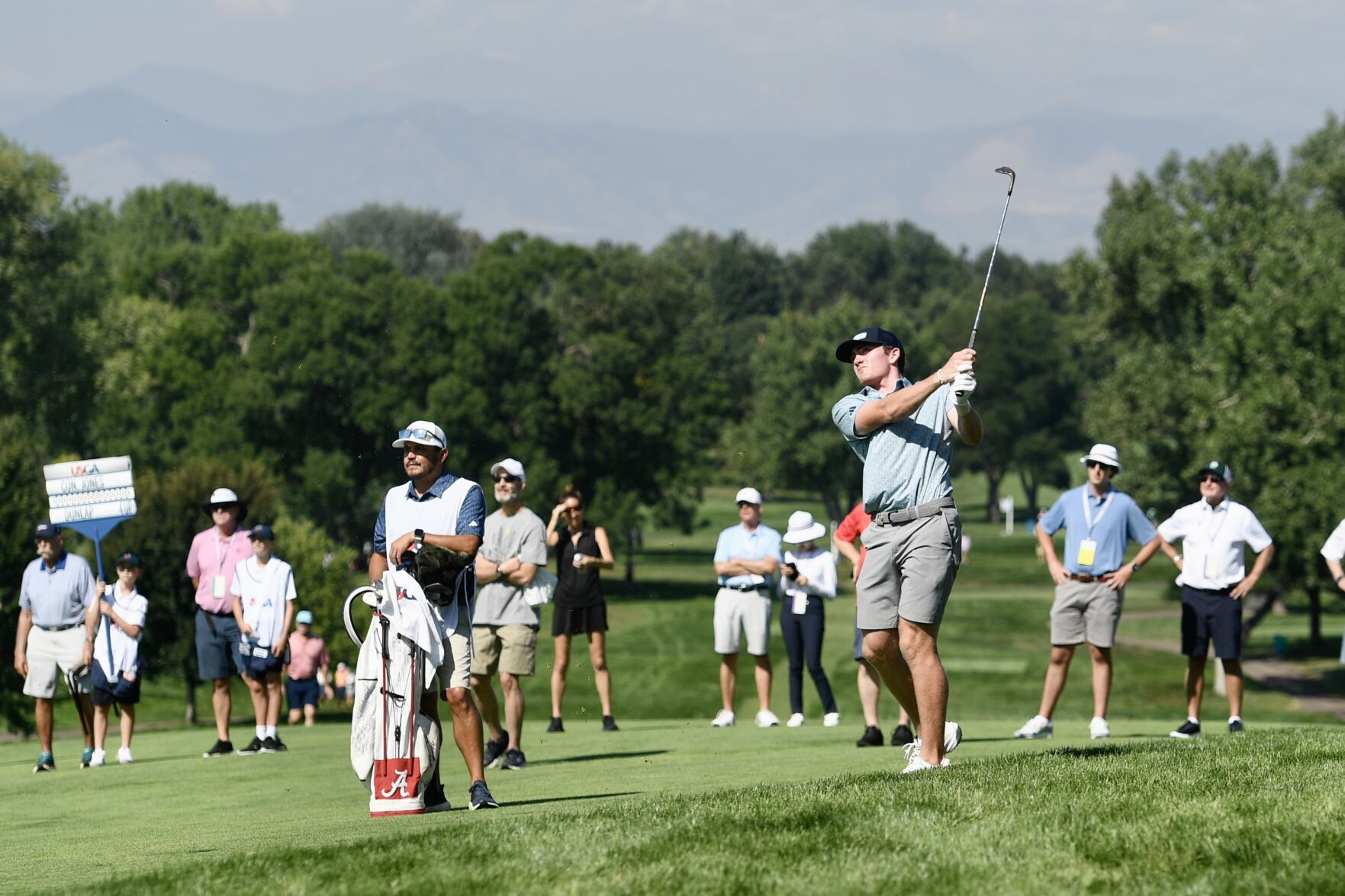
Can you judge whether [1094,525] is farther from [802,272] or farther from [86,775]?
[802,272]

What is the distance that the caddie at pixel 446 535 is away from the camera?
29.6ft

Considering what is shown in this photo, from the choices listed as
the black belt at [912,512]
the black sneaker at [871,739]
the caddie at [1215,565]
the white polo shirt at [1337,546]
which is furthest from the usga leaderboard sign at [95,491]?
the white polo shirt at [1337,546]

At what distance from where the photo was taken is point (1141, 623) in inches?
2266

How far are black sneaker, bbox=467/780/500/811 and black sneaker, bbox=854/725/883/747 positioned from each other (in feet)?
17.1

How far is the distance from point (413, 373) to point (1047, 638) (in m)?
30.0

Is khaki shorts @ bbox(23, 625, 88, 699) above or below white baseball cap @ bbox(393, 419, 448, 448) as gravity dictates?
below

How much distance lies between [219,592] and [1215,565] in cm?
885

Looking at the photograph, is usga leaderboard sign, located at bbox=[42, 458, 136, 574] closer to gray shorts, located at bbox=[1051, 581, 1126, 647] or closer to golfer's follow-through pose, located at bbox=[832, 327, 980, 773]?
gray shorts, located at bbox=[1051, 581, 1126, 647]

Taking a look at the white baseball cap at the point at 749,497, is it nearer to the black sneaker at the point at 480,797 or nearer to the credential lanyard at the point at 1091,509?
the credential lanyard at the point at 1091,509

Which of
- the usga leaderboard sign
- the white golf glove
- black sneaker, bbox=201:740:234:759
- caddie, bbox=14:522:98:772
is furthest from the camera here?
the usga leaderboard sign

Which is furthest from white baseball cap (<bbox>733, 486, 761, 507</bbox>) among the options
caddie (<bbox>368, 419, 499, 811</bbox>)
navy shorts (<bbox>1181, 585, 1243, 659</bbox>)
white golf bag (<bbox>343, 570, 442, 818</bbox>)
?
white golf bag (<bbox>343, 570, 442, 818</bbox>)

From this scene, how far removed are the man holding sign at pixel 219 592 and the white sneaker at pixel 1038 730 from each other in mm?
7124

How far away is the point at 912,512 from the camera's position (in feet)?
29.0

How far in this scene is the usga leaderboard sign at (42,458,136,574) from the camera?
1698cm
